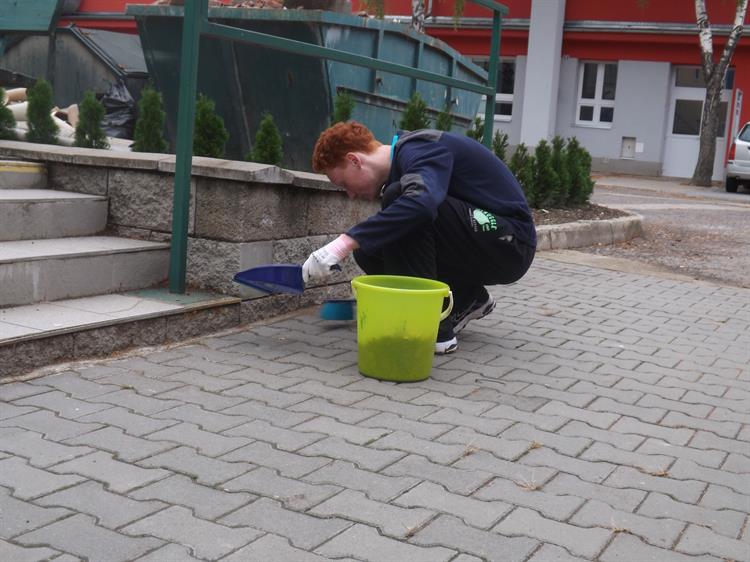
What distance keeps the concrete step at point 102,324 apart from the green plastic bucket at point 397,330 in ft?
3.04

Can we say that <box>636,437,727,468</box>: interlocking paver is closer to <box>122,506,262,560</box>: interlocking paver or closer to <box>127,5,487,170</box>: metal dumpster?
<box>122,506,262,560</box>: interlocking paver

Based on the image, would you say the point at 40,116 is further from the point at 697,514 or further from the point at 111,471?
the point at 697,514

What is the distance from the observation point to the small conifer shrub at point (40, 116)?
6.35m

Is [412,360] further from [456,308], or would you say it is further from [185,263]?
[185,263]

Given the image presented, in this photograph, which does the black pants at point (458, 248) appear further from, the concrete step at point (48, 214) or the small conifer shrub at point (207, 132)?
the small conifer shrub at point (207, 132)

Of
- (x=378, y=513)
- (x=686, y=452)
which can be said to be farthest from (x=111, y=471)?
(x=686, y=452)

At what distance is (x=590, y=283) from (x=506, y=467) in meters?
4.17

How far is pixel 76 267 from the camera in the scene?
4512mm

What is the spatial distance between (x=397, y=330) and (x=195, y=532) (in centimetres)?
163

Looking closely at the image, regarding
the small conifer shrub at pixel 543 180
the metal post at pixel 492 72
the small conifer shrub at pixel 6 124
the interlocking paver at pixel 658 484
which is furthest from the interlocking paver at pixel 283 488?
the small conifer shrub at pixel 543 180

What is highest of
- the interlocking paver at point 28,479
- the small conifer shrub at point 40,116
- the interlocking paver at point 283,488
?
the small conifer shrub at point 40,116

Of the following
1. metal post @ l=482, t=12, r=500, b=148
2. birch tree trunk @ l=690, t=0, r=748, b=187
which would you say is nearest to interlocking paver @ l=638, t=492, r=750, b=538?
metal post @ l=482, t=12, r=500, b=148

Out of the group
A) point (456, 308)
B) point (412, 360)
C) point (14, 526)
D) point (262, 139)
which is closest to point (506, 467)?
point (412, 360)

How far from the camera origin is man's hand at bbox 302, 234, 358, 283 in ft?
13.2
